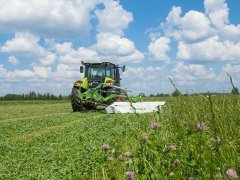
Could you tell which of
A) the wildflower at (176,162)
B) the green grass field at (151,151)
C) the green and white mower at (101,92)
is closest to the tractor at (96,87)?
the green and white mower at (101,92)

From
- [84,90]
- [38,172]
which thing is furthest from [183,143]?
[84,90]

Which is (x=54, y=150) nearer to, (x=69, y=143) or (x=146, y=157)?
(x=69, y=143)

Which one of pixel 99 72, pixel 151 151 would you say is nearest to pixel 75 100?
pixel 99 72

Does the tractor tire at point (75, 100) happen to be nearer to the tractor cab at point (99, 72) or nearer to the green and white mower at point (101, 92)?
the green and white mower at point (101, 92)

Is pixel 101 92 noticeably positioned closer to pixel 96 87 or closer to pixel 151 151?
pixel 96 87

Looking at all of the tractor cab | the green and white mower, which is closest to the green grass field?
the green and white mower

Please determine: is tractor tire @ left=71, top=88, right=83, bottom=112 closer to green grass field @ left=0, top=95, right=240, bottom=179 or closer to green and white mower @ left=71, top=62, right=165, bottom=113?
green and white mower @ left=71, top=62, right=165, bottom=113

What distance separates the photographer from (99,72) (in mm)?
20109

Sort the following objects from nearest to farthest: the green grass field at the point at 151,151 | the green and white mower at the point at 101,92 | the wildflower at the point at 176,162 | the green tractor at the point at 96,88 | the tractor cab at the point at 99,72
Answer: the green grass field at the point at 151,151
the wildflower at the point at 176,162
the green and white mower at the point at 101,92
the green tractor at the point at 96,88
the tractor cab at the point at 99,72

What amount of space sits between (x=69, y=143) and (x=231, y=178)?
20.2 ft

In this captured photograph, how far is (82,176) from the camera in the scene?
15.3 feet

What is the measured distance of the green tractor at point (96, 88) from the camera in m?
18.3

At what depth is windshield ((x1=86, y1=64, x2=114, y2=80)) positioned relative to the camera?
20031mm

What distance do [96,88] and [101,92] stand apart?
1.84 feet
